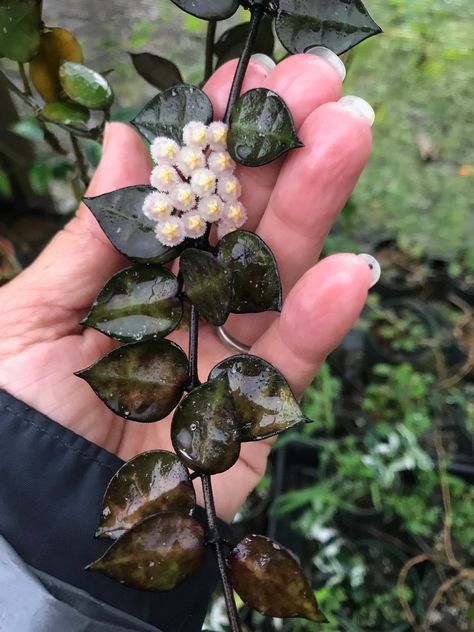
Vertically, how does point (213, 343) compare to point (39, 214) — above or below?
above

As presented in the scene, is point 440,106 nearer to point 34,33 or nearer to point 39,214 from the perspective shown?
point 39,214

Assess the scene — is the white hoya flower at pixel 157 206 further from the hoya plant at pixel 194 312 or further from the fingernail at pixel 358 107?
the fingernail at pixel 358 107

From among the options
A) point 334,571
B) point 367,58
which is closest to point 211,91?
point 367,58

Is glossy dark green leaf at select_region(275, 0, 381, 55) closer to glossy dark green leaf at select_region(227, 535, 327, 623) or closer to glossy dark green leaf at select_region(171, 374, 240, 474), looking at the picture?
glossy dark green leaf at select_region(171, 374, 240, 474)

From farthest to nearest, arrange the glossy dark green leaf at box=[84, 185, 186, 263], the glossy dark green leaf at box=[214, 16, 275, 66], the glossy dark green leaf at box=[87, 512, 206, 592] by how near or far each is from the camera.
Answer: the glossy dark green leaf at box=[214, 16, 275, 66], the glossy dark green leaf at box=[84, 185, 186, 263], the glossy dark green leaf at box=[87, 512, 206, 592]

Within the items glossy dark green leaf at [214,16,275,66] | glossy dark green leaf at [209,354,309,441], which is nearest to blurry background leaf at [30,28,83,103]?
glossy dark green leaf at [214,16,275,66]

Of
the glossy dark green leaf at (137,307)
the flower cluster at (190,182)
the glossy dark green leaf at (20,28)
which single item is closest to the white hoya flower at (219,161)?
the flower cluster at (190,182)
